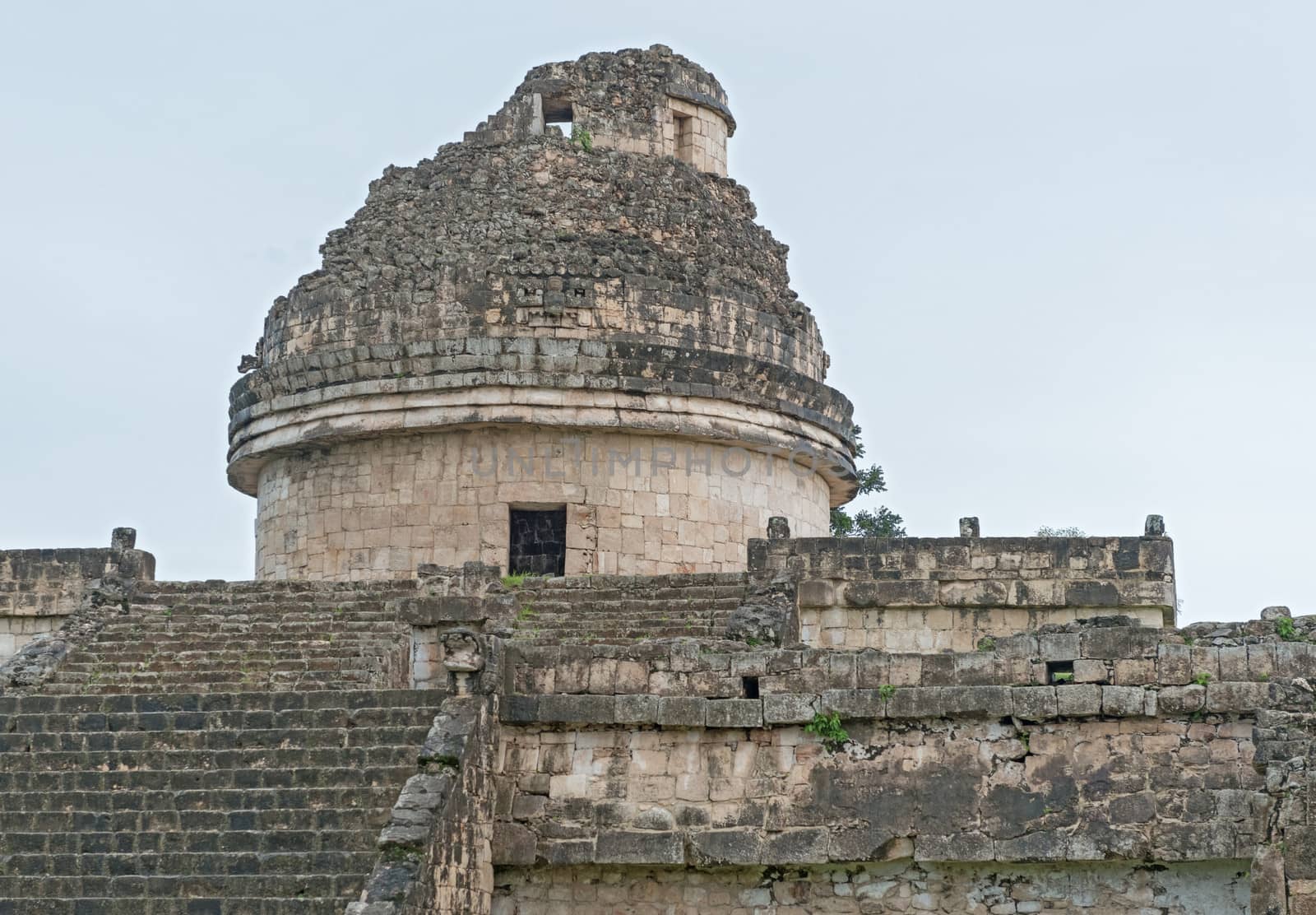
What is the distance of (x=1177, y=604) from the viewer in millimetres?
23906

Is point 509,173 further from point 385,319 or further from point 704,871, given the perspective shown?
point 704,871

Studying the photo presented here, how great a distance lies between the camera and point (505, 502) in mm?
25484

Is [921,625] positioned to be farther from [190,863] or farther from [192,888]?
[192,888]

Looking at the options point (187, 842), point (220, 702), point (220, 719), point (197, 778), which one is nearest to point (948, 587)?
point (220, 702)

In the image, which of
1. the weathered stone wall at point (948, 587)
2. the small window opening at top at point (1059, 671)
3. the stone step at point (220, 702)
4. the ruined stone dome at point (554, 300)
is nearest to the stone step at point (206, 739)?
the stone step at point (220, 702)

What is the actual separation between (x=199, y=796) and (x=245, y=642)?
4.19m

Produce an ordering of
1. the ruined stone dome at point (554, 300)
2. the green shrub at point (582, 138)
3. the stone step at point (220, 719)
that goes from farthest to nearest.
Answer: the green shrub at point (582, 138)
the ruined stone dome at point (554, 300)
the stone step at point (220, 719)

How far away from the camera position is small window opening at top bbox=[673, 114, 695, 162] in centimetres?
2864

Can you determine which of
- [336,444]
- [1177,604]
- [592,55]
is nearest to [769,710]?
[1177,604]

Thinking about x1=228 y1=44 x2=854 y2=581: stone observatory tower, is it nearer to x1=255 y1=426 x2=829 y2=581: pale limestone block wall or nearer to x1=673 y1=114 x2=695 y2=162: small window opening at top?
x1=255 y1=426 x2=829 y2=581: pale limestone block wall

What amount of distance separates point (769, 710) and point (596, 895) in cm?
226

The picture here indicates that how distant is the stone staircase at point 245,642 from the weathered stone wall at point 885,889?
322 centimetres

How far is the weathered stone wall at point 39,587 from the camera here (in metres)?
25.0

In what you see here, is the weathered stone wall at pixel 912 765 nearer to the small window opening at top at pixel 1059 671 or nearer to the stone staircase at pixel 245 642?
the small window opening at top at pixel 1059 671
